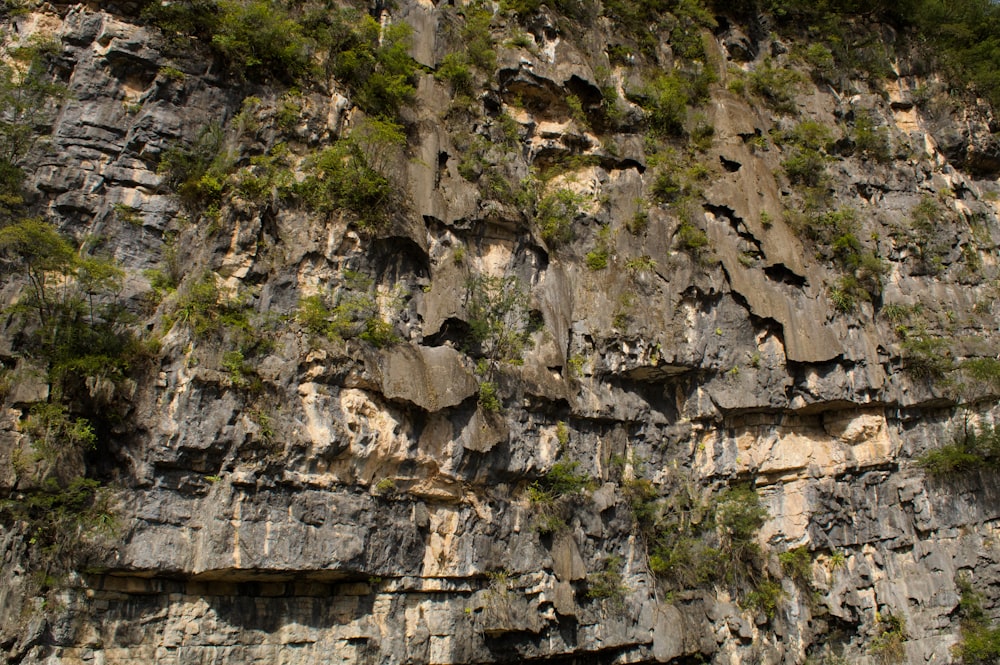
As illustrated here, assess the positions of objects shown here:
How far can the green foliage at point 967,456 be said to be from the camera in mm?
13133

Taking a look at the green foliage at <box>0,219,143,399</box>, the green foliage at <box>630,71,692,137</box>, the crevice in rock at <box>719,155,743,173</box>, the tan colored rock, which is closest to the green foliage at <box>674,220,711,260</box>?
the crevice in rock at <box>719,155,743,173</box>

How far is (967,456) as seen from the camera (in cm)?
1305

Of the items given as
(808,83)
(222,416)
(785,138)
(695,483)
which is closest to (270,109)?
(222,416)

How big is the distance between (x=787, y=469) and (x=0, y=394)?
12538 millimetres

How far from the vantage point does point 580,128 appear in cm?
1467

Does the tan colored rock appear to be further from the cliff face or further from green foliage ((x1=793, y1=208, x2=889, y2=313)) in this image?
green foliage ((x1=793, y1=208, x2=889, y2=313))

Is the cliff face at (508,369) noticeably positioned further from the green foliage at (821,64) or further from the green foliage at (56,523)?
the green foliage at (821,64)

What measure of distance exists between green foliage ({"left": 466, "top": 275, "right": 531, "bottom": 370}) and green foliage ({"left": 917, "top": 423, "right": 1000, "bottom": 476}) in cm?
804

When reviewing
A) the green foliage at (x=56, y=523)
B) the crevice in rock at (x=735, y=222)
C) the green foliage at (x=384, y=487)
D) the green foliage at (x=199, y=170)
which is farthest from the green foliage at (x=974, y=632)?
the green foliage at (x=199, y=170)

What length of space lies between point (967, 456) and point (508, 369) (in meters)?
8.68

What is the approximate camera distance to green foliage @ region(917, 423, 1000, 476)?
1313 centimetres

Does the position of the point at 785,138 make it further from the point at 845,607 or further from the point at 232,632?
the point at 232,632

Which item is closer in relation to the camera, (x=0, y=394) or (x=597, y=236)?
(x=0, y=394)

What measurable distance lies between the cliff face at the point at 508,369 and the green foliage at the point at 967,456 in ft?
0.82
